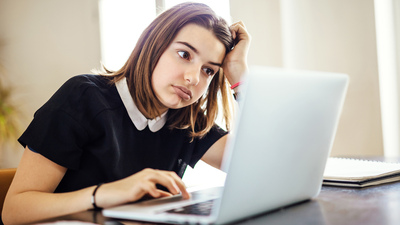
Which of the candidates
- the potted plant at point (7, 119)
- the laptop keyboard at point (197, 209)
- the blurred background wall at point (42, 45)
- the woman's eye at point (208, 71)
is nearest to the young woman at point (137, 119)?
the woman's eye at point (208, 71)

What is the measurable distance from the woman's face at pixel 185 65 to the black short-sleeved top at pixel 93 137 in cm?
12

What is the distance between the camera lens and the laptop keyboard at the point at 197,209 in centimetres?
59

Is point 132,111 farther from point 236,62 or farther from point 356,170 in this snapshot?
point 356,170

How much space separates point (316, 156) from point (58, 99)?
24.9 inches

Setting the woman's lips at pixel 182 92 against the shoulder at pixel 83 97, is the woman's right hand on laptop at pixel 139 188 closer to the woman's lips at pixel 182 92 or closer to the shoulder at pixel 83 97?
the shoulder at pixel 83 97

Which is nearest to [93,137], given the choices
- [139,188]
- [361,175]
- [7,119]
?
[139,188]

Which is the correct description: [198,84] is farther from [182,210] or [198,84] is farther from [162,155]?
[182,210]

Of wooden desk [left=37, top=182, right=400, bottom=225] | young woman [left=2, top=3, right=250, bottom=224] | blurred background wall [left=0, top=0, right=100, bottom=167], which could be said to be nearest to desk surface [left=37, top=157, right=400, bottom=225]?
wooden desk [left=37, top=182, right=400, bottom=225]

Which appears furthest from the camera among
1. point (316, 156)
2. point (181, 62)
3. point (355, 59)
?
point (355, 59)

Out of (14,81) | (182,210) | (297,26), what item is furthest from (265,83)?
(14,81)

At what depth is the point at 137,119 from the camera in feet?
3.87

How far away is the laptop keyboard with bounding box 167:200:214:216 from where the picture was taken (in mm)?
589

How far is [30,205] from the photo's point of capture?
0.87 meters

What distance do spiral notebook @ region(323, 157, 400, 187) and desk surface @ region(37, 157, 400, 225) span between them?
0.17 feet
